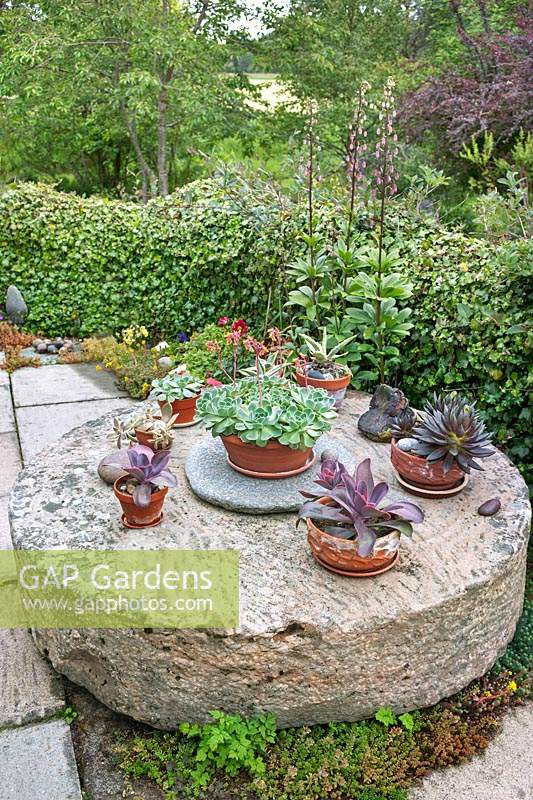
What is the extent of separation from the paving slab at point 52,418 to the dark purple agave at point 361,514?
7.91 ft

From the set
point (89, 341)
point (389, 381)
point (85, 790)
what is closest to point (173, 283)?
point (89, 341)

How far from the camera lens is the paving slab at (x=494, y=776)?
7.15ft

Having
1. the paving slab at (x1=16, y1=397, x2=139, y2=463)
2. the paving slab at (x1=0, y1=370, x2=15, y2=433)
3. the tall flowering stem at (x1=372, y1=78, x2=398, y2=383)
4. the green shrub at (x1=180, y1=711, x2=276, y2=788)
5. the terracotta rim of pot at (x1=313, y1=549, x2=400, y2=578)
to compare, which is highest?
the tall flowering stem at (x1=372, y1=78, x2=398, y2=383)

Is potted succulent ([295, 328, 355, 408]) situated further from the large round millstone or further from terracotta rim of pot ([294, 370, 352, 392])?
the large round millstone

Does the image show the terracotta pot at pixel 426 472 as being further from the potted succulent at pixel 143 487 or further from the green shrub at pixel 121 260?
the green shrub at pixel 121 260

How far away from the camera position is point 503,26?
8578 mm

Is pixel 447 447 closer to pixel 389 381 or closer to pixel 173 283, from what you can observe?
pixel 389 381

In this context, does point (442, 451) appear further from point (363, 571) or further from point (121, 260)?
point (121, 260)

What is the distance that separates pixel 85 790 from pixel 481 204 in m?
3.69

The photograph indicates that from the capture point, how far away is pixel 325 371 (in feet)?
11.6

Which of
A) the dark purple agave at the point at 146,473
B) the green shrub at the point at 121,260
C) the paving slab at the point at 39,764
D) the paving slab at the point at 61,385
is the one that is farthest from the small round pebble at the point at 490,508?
the paving slab at the point at 61,385

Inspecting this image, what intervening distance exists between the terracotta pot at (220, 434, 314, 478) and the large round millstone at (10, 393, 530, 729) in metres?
0.20

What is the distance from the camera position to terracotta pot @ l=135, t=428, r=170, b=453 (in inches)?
116

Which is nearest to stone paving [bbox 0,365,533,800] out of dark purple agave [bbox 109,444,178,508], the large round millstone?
the large round millstone
